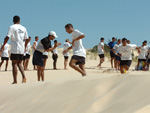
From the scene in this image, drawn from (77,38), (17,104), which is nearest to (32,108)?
(17,104)

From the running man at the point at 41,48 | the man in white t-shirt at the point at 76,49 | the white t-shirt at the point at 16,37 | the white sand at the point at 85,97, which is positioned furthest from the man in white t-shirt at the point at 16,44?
the white sand at the point at 85,97

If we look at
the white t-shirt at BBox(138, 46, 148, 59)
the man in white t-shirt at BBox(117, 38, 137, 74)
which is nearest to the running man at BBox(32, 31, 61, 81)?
the man in white t-shirt at BBox(117, 38, 137, 74)

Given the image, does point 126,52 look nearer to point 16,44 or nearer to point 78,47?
point 78,47

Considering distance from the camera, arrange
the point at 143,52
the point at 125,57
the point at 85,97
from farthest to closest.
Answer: the point at 143,52, the point at 125,57, the point at 85,97

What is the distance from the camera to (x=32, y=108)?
3.81 meters

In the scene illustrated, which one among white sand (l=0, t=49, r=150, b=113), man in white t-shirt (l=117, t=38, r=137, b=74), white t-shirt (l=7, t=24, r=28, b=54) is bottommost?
white sand (l=0, t=49, r=150, b=113)

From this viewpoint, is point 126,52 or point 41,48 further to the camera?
point 126,52

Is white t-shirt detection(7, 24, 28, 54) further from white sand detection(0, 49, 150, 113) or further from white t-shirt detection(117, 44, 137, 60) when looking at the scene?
white t-shirt detection(117, 44, 137, 60)

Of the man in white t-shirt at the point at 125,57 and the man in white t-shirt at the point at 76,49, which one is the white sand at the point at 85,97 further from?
the man in white t-shirt at the point at 125,57

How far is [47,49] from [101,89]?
13.1ft

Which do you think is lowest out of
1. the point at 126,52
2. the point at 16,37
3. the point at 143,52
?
the point at 126,52

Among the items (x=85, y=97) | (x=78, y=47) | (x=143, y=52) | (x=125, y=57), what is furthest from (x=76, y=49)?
(x=143, y=52)

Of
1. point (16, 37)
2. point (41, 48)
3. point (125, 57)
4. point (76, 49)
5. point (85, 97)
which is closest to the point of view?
point (85, 97)

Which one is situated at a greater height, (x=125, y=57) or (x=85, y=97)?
(x=125, y=57)
